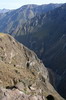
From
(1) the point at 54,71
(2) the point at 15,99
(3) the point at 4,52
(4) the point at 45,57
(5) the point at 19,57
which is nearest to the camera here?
(2) the point at 15,99

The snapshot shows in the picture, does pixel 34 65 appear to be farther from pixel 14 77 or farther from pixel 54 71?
pixel 54 71

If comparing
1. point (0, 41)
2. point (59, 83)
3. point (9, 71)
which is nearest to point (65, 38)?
point (59, 83)

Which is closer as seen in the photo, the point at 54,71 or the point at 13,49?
the point at 13,49

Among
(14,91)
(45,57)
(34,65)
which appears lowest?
(45,57)

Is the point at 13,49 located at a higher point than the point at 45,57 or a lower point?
higher

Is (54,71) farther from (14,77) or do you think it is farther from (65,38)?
(14,77)

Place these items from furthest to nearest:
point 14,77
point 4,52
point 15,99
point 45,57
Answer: point 45,57, point 4,52, point 14,77, point 15,99

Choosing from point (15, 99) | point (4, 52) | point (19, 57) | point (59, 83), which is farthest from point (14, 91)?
point (59, 83)

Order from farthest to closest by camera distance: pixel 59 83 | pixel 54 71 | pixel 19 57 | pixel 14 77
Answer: pixel 54 71
pixel 59 83
pixel 19 57
pixel 14 77

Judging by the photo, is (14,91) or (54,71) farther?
(54,71)
